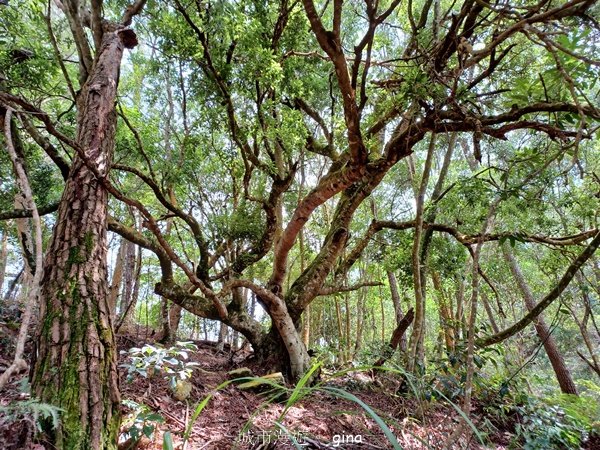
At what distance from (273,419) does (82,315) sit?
6.28 ft

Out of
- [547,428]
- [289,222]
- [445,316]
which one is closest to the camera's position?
[547,428]

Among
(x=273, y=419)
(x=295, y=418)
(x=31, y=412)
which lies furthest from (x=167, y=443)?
(x=295, y=418)

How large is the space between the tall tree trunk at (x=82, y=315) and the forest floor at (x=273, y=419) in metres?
0.19

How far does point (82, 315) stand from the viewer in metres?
1.74

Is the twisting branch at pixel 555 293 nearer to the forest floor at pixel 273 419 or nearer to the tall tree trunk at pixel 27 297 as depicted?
the forest floor at pixel 273 419

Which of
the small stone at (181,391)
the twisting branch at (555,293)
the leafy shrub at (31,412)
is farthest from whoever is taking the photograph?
the small stone at (181,391)

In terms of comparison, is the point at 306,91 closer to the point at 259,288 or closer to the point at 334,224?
the point at 334,224

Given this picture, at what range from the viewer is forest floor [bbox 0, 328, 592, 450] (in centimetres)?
198

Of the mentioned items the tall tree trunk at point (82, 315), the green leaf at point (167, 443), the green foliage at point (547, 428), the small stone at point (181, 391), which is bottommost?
the green foliage at point (547, 428)

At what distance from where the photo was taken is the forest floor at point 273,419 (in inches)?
77.8

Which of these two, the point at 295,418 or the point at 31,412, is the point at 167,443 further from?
the point at 295,418

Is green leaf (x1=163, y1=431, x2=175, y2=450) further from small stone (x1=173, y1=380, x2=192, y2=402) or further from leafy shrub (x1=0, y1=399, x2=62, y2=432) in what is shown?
small stone (x1=173, y1=380, x2=192, y2=402)

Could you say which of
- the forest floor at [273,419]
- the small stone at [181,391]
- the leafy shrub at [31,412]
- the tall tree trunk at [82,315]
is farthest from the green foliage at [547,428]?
the leafy shrub at [31,412]

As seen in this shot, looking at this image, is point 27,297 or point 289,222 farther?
point 289,222
